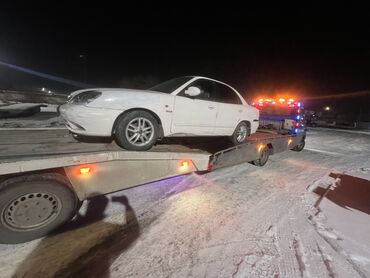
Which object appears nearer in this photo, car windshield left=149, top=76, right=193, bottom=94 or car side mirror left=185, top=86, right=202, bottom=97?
car side mirror left=185, top=86, right=202, bottom=97

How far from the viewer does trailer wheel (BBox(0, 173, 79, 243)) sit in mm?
3172

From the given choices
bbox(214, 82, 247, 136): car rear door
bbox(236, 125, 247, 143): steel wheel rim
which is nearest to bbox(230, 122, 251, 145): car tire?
bbox(236, 125, 247, 143): steel wheel rim

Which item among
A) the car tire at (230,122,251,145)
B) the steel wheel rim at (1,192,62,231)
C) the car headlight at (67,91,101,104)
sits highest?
the car headlight at (67,91,101,104)

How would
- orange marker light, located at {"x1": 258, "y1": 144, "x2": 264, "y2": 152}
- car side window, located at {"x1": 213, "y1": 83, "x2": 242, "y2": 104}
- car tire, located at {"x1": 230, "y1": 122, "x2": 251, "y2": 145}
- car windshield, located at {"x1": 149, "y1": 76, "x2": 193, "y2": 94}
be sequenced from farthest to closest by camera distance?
1. orange marker light, located at {"x1": 258, "y1": 144, "x2": 264, "y2": 152}
2. car tire, located at {"x1": 230, "y1": 122, "x2": 251, "y2": 145}
3. car side window, located at {"x1": 213, "y1": 83, "x2": 242, "y2": 104}
4. car windshield, located at {"x1": 149, "y1": 76, "x2": 193, "y2": 94}

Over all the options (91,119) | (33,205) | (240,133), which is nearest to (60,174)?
(33,205)

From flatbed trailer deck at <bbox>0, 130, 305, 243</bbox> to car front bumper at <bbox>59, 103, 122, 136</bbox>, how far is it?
290 mm

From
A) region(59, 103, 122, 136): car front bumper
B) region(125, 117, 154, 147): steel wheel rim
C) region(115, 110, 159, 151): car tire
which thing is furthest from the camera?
region(125, 117, 154, 147): steel wheel rim

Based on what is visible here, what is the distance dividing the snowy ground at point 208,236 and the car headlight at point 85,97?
1.75m

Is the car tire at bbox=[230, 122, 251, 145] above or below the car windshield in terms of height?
below

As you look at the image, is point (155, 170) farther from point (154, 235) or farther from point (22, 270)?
point (22, 270)

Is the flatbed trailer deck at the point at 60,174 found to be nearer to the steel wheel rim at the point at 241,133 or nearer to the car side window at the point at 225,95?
the car side window at the point at 225,95

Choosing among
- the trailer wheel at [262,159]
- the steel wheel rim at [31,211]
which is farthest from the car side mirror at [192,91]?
the trailer wheel at [262,159]

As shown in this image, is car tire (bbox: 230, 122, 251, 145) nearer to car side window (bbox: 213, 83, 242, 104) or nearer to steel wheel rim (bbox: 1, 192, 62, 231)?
car side window (bbox: 213, 83, 242, 104)

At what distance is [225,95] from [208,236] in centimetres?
320
